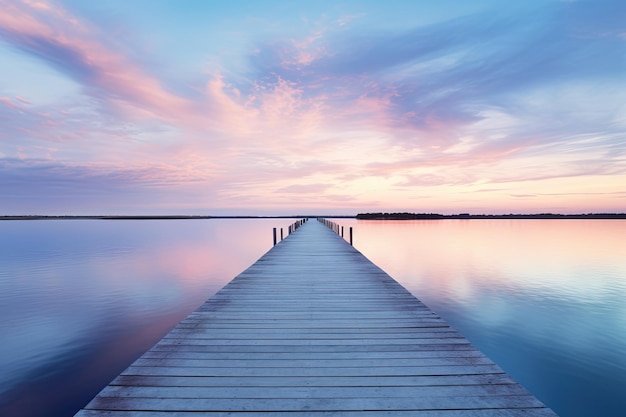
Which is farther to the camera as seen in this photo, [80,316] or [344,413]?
[80,316]

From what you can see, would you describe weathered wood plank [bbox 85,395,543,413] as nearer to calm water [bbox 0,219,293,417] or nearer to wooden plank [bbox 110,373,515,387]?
wooden plank [bbox 110,373,515,387]

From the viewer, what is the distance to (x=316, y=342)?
4.25m

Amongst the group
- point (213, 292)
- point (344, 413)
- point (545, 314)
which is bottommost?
point (545, 314)

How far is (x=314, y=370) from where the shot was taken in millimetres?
3475

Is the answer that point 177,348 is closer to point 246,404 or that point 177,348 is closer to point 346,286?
point 246,404

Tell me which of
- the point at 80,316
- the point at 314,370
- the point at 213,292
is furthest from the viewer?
the point at 213,292

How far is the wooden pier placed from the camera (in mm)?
2852

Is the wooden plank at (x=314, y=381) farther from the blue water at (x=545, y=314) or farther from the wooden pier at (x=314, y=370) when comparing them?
the blue water at (x=545, y=314)

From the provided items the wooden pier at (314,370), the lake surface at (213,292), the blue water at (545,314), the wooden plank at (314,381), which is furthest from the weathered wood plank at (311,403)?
the blue water at (545,314)

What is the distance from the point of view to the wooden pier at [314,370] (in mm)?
2852

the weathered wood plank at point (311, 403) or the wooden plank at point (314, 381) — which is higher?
the wooden plank at point (314, 381)

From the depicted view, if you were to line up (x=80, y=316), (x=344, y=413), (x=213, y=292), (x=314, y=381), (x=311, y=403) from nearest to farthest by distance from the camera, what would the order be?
1. (x=344, y=413)
2. (x=311, y=403)
3. (x=314, y=381)
4. (x=80, y=316)
5. (x=213, y=292)

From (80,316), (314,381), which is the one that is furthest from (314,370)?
(80,316)

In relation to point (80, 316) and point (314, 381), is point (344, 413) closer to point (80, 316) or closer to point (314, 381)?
point (314, 381)
